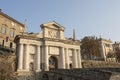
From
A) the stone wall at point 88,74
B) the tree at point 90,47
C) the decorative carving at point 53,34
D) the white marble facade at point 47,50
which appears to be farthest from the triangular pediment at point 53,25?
the tree at point 90,47

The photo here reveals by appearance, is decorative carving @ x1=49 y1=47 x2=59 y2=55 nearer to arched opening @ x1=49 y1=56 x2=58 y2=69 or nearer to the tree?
arched opening @ x1=49 y1=56 x2=58 y2=69

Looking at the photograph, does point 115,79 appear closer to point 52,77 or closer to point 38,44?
point 52,77

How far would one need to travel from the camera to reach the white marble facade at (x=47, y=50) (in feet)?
94.1

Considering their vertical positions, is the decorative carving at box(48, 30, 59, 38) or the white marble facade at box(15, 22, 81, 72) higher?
the decorative carving at box(48, 30, 59, 38)

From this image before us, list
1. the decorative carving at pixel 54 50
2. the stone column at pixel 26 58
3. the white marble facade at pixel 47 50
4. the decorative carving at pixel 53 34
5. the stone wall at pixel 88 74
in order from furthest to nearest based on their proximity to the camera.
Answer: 1. the decorative carving at pixel 53 34
2. the decorative carving at pixel 54 50
3. the white marble facade at pixel 47 50
4. the stone column at pixel 26 58
5. the stone wall at pixel 88 74

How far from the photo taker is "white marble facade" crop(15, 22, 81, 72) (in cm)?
2869

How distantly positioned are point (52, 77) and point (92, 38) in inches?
1266

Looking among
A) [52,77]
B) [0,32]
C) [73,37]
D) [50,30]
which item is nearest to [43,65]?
[52,77]

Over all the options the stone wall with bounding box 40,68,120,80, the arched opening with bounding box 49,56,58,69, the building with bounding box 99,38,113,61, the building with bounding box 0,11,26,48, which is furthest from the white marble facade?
the building with bounding box 99,38,113,61

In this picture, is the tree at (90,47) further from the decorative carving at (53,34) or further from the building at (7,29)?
the building at (7,29)

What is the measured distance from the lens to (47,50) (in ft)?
103

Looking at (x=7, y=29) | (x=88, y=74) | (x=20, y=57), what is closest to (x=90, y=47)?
(x=7, y=29)

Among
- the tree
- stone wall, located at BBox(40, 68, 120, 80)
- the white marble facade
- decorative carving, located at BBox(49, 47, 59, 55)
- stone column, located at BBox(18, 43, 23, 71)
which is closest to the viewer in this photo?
stone wall, located at BBox(40, 68, 120, 80)

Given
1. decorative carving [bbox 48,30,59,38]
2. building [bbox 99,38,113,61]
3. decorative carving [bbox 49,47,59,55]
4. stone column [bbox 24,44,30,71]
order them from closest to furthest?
stone column [bbox 24,44,30,71]
decorative carving [bbox 49,47,59,55]
decorative carving [bbox 48,30,59,38]
building [bbox 99,38,113,61]
